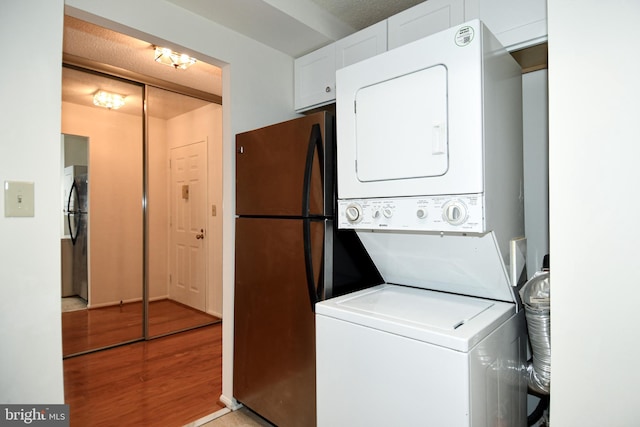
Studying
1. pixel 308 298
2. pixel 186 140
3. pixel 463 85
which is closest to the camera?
pixel 463 85

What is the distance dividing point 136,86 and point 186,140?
751 millimetres

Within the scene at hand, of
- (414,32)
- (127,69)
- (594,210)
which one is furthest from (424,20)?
(127,69)

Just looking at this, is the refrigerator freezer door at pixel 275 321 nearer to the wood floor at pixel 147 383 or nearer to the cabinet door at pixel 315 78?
the wood floor at pixel 147 383

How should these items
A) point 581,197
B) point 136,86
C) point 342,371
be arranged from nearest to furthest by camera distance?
point 581,197
point 342,371
point 136,86

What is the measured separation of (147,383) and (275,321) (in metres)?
1.35

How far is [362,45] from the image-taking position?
80.4 inches

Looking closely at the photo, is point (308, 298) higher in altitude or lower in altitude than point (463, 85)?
lower

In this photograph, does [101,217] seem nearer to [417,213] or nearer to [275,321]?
[275,321]

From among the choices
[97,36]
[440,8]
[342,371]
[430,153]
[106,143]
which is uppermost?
[97,36]

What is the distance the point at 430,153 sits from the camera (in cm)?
129

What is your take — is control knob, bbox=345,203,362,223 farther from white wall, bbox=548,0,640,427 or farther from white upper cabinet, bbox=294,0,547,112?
white upper cabinet, bbox=294,0,547,112

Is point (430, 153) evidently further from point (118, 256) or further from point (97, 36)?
point (118, 256)

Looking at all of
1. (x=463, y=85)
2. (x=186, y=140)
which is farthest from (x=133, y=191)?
(x=463, y=85)

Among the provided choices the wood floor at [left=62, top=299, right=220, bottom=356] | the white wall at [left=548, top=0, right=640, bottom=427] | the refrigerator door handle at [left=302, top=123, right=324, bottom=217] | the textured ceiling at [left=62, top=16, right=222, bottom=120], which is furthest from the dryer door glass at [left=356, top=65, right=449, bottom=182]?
the wood floor at [left=62, top=299, right=220, bottom=356]
